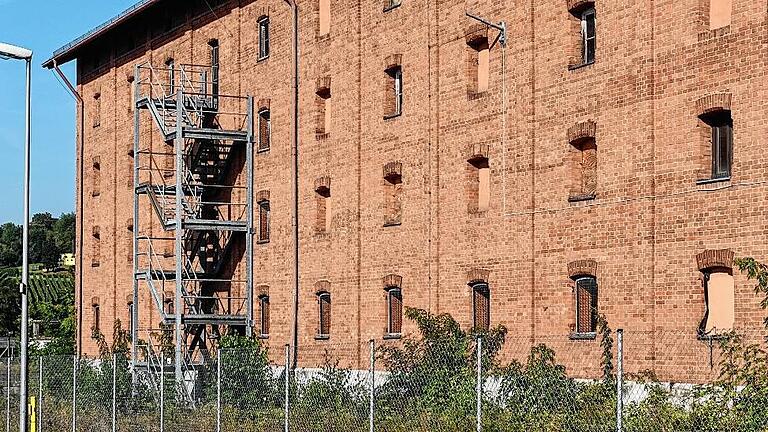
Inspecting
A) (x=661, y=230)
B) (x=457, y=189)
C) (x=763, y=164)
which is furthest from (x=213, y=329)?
(x=763, y=164)

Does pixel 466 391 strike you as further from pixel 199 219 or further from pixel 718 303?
pixel 199 219

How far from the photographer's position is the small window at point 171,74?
1751 inches

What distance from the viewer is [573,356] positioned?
2797 cm

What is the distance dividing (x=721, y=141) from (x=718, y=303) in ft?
9.31

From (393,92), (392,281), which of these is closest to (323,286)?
(392,281)

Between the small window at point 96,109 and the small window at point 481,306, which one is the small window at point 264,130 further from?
the small window at point 96,109

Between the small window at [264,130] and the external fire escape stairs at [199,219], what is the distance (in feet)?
0.94

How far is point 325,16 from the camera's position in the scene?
37281mm

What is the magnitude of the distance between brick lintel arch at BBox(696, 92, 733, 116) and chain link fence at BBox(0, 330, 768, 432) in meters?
3.88

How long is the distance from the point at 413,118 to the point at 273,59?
295 inches

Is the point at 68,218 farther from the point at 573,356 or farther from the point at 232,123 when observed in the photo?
the point at 573,356

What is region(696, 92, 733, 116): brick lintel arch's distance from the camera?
24495mm

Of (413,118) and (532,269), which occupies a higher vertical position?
(413,118)

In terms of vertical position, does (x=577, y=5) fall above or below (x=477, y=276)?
above
